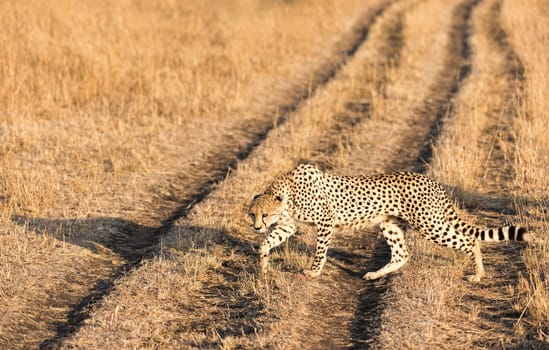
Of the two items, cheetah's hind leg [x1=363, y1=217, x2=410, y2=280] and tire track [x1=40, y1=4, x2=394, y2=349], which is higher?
cheetah's hind leg [x1=363, y1=217, x2=410, y2=280]

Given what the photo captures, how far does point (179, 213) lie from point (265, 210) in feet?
6.96

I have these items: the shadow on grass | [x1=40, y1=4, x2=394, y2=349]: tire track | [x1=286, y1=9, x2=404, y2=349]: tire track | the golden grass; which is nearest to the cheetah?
[x1=286, y1=9, x2=404, y2=349]: tire track

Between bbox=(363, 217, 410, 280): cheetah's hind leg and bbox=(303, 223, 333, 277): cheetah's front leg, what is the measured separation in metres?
0.41

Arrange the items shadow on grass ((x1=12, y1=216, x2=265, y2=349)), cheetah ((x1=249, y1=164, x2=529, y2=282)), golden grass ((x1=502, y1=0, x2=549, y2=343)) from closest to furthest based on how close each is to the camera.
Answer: shadow on grass ((x1=12, y1=216, x2=265, y2=349)) < golden grass ((x1=502, y1=0, x2=549, y2=343)) < cheetah ((x1=249, y1=164, x2=529, y2=282))

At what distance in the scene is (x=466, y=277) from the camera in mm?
6996

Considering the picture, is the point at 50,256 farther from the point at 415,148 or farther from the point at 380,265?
the point at 415,148

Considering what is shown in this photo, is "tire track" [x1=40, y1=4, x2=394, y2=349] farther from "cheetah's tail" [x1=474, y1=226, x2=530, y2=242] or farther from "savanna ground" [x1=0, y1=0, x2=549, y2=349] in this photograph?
"cheetah's tail" [x1=474, y1=226, x2=530, y2=242]

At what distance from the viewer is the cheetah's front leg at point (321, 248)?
23.0 ft

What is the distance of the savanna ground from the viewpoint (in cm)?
624

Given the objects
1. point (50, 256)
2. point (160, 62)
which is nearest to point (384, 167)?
point (50, 256)

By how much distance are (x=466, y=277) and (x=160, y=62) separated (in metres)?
8.82

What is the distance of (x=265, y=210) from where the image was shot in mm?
6770

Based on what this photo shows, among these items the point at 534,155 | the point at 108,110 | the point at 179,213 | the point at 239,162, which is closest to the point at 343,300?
the point at 179,213

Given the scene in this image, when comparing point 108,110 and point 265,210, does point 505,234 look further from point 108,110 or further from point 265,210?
point 108,110
